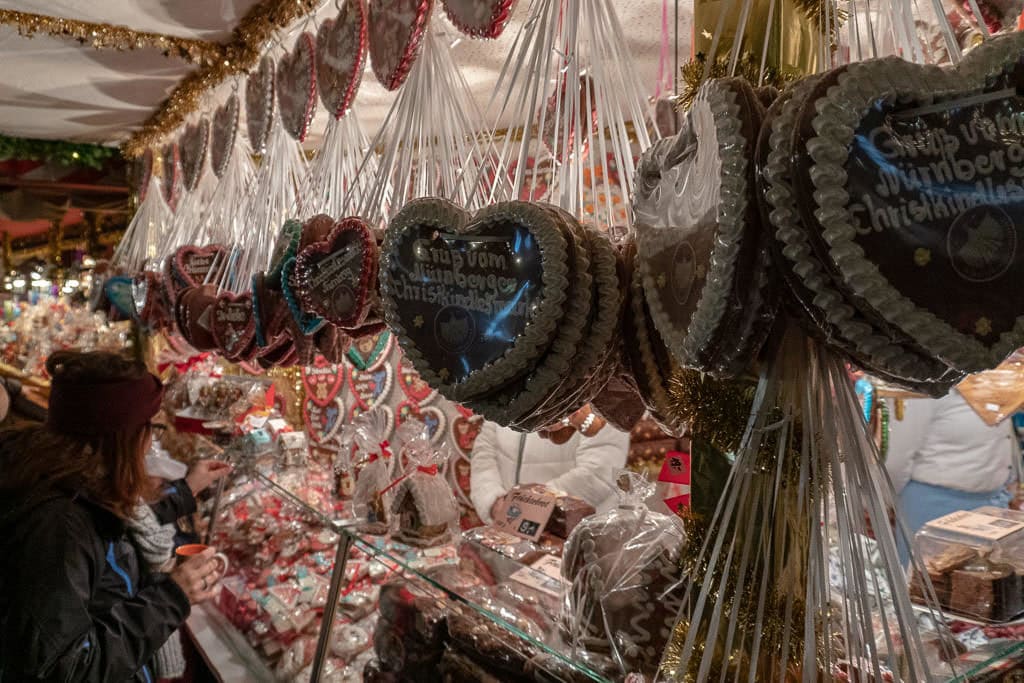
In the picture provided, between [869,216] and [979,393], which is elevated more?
[869,216]

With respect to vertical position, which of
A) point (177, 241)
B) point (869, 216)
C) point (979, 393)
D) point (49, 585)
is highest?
point (177, 241)

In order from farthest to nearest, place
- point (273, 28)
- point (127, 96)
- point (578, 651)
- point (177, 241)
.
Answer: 1. point (127, 96)
2. point (177, 241)
3. point (273, 28)
4. point (578, 651)

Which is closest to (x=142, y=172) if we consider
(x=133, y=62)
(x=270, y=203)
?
(x=133, y=62)

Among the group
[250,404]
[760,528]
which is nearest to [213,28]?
[250,404]

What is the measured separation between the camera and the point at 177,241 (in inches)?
122

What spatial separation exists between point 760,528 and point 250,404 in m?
2.85

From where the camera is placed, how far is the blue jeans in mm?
2289

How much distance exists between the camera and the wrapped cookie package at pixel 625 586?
2.97ft

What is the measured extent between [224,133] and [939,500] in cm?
300

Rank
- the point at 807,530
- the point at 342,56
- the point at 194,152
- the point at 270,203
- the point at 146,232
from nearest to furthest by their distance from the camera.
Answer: the point at 807,530, the point at 342,56, the point at 270,203, the point at 194,152, the point at 146,232

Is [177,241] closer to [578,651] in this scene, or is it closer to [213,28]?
[213,28]

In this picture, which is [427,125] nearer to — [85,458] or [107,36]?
[85,458]

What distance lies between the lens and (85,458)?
1.73 metres

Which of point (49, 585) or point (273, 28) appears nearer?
point (49, 585)
